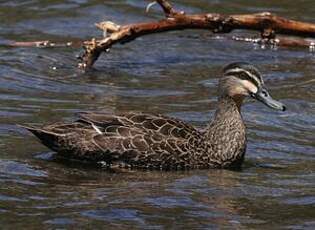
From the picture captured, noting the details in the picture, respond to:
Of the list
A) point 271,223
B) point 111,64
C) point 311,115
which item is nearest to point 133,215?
point 271,223

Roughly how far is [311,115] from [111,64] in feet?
13.3

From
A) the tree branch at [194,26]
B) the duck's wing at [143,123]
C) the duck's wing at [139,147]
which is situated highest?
the tree branch at [194,26]

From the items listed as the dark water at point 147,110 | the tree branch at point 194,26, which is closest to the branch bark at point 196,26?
the tree branch at point 194,26

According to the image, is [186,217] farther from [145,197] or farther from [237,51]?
[237,51]

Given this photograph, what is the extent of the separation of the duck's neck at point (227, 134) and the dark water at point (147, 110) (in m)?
0.20

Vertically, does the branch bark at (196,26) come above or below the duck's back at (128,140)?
above

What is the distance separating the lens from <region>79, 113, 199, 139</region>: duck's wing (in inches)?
467

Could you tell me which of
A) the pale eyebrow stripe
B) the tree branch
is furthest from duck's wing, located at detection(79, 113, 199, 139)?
the tree branch

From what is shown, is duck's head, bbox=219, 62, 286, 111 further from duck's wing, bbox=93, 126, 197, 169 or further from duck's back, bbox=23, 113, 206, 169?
duck's wing, bbox=93, 126, 197, 169

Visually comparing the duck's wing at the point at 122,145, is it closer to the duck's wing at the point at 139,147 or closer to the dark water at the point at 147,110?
the duck's wing at the point at 139,147

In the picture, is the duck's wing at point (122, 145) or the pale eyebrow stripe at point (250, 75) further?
the pale eyebrow stripe at point (250, 75)

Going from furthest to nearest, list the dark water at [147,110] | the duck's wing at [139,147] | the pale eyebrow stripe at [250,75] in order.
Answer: the pale eyebrow stripe at [250,75]
the duck's wing at [139,147]
the dark water at [147,110]

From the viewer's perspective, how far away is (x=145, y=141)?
11789 mm

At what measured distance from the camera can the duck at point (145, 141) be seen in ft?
38.8
